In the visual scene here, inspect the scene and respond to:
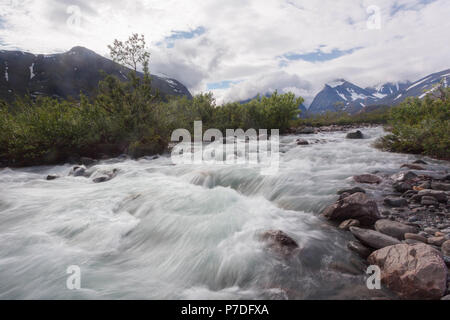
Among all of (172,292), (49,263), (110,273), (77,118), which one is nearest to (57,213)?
(49,263)

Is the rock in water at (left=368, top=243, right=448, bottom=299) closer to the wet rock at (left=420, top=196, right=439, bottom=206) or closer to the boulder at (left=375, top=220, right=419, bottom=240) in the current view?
the boulder at (left=375, top=220, right=419, bottom=240)

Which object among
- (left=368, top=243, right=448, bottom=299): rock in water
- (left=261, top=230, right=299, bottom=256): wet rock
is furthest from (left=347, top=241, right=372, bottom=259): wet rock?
(left=261, top=230, right=299, bottom=256): wet rock

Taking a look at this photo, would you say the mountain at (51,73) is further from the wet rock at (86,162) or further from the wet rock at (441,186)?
the wet rock at (441,186)

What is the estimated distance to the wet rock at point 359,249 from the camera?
3.58 m

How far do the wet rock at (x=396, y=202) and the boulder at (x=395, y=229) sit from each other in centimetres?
127

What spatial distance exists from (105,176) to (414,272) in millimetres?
9311

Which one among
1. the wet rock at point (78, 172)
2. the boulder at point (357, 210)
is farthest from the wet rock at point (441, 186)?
the wet rock at point (78, 172)

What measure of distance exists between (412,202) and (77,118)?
1474cm

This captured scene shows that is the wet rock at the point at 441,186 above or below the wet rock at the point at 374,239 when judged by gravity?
above

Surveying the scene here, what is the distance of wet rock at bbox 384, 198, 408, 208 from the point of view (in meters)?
5.18

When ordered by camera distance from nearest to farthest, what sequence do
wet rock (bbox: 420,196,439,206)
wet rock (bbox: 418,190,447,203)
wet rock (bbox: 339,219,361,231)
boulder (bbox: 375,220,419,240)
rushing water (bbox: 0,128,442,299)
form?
rushing water (bbox: 0,128,442,299)
boulder (bbox: 375,220,419,240)
wet rock (bbox: 339,219,361,231)
wet rock (bbox: 420,196,439,206)
wet rock (bbox: 418,190,447,203)

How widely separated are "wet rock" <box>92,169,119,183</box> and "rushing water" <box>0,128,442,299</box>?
0.30 metres

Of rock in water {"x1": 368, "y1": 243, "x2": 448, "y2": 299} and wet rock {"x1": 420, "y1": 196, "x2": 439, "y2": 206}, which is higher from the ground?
wet rock {"x1": 420, "y1": 196, "x2": 439, "y2": 206}

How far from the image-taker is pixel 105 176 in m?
8.66
